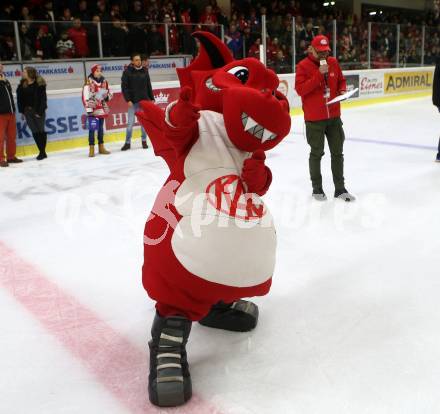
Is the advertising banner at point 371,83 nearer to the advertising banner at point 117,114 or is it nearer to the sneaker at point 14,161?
the advertising banner at point 117,114

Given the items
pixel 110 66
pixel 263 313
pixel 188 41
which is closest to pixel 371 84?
pixel 188 41

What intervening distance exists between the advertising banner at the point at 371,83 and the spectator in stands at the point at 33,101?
25.7 feet

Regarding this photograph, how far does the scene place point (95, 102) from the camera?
21.9 ft

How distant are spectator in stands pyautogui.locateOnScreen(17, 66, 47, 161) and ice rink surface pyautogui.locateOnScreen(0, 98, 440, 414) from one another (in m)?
2.13

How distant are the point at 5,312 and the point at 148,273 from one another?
3.28 ft

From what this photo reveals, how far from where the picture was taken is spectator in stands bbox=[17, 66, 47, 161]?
630cm

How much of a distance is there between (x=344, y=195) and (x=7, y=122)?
4.35 metres

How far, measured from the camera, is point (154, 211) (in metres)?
1.80

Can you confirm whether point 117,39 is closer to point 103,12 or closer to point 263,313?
point 103,12

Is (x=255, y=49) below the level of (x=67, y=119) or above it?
above

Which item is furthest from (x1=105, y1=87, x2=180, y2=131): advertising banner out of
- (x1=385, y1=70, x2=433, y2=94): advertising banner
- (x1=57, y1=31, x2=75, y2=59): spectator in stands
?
(x1=385, y1=70, x2=433, y2=94): advertising banner

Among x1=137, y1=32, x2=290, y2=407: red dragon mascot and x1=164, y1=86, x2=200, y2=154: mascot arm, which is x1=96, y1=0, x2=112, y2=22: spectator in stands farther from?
x1=164, y1=86, x2=200, y2=154: mascot arm

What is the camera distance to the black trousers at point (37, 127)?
20.9 ft

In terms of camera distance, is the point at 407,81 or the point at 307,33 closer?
the point at 307,33
